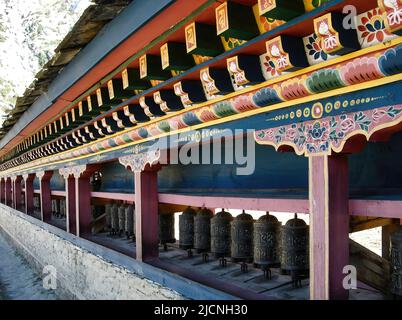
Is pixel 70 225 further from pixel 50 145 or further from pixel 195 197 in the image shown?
pixel 195 197

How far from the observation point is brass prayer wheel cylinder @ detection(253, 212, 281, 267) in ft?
10.5

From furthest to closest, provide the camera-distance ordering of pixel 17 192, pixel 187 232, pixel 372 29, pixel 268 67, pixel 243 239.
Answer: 1. pixel 17 192
2. pixel 187 232
3. pixel 243 239
4. pixel 268 67
5. pixel 372 29

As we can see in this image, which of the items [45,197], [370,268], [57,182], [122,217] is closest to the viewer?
[370,268]

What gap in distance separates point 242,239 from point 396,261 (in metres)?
1.45

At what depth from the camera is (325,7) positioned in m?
1.89

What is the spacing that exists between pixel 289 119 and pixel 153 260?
2.38 m

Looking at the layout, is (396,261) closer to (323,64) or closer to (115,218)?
(323,64)

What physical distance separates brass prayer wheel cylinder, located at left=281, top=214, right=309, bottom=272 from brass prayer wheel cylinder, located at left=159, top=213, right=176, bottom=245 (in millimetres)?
2280

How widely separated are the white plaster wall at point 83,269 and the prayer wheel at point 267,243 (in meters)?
0.80

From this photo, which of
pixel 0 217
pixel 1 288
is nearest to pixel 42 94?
pixel 1 288

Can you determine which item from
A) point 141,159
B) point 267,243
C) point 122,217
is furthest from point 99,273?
point 267,243

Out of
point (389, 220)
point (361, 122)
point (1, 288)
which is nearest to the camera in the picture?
point (361, 122)

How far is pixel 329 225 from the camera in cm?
224

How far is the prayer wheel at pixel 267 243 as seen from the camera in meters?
3.21
